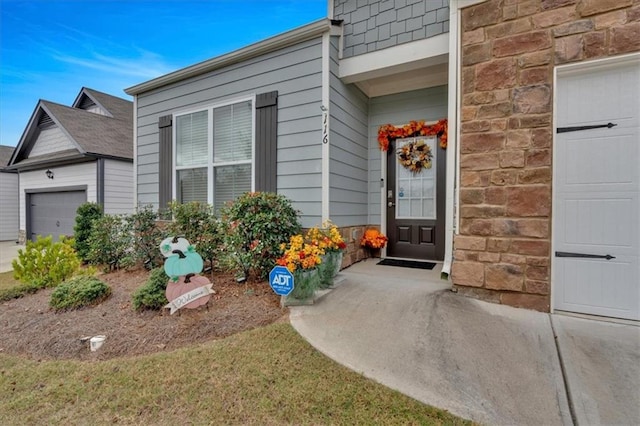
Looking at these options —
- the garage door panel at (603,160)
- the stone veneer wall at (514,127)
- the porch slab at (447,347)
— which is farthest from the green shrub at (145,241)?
the garage door panel at (603,160)

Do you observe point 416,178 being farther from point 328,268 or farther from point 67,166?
point 67,166

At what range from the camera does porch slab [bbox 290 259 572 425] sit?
5.32 ft

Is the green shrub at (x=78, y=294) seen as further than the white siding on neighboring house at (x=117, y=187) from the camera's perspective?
No

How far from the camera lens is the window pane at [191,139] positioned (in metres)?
5.17

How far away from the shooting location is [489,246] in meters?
2.90

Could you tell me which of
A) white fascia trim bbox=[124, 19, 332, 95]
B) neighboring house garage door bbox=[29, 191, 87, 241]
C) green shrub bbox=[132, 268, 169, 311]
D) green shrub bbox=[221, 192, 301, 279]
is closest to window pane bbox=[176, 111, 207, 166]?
white fascia trim bbox=[124, 19, 332, 95]

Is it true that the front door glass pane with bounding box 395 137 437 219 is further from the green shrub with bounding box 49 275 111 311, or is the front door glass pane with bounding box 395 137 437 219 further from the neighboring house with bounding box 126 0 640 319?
the green shrub with bounding box 49 275 111 311

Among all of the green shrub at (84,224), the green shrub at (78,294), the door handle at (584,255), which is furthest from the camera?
the green shrub at (84,224)

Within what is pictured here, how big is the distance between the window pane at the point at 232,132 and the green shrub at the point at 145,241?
1.56 metres

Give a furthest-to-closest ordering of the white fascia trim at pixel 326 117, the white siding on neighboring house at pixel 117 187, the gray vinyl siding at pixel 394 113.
→ the white siding on neighboring house at pixel 117 187
the gray vinyl siding at pixel 394 113
the white fascia trim at pixel 326 117

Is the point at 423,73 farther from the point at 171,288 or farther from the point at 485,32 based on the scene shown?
the point at 171,288

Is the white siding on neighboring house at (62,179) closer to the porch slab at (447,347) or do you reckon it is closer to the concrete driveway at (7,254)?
the concrete driveway at (7,254)

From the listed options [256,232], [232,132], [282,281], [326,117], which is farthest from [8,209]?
[282,281]

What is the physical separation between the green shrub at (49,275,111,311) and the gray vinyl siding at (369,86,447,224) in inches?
155
